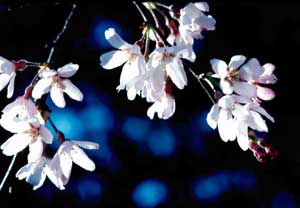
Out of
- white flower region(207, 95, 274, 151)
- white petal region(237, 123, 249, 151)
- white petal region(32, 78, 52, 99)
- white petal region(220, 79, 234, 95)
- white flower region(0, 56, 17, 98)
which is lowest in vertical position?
white petal region(237, 123, 249, 151)

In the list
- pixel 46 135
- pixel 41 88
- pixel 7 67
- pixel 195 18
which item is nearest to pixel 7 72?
pixel 7 67

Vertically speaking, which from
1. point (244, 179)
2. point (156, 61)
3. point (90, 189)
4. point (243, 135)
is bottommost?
point (244, 179)

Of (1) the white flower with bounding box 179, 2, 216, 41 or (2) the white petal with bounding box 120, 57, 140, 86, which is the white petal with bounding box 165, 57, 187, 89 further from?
(1) the white flower with bounding box 179, 2, 216, 41

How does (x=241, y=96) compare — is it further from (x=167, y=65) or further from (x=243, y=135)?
(x=167, y=65)

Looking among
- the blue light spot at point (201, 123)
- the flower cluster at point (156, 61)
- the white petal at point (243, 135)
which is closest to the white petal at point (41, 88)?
the flower cluster at point (156, 61)

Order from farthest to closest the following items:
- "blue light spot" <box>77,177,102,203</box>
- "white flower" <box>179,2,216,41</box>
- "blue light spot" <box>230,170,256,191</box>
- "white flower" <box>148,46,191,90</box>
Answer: "blue light spot" <box>230,170,256,191</box> → "blue light spot" <box>77,177,102,203</box> → "white flower" <box>179,2,216,41</box> → "white flower" <box>148,46,191,90</box>

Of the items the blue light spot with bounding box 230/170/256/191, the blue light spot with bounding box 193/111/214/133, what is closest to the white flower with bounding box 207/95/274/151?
the blue light spot with bounding box 193/111/214/133

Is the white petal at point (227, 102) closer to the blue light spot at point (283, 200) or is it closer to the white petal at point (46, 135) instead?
the white petal at point (46, 135)
